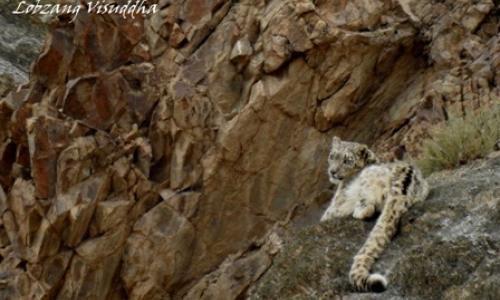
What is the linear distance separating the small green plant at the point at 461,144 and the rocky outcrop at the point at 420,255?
11.9 ft

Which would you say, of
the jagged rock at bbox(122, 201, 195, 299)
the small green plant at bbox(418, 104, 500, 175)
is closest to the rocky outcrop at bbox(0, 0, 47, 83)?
the jagged rock at bbox(122, 201, 195, 299)

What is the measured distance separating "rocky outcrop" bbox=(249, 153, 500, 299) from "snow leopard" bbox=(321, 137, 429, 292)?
8 cm

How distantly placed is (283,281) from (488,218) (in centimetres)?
145

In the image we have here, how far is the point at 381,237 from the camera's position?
18.6 feet

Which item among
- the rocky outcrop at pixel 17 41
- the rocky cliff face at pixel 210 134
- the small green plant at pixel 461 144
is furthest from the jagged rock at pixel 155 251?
the rocky outcrop at pixel 17 41

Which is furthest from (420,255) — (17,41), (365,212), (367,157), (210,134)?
(17,41)

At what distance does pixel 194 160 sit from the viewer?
16.2 m

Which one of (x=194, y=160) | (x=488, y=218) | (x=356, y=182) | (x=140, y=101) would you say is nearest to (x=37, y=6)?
(x=140, y=101)

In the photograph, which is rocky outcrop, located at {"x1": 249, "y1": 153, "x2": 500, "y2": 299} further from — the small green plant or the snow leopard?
the small green plant

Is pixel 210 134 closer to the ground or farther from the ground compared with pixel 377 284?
farther from the ground

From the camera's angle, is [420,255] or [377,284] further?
[420,255]

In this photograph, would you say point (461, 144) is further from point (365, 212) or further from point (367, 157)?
point (365, 212)

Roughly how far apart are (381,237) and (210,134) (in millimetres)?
10652

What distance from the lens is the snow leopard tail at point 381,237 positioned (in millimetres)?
5129
